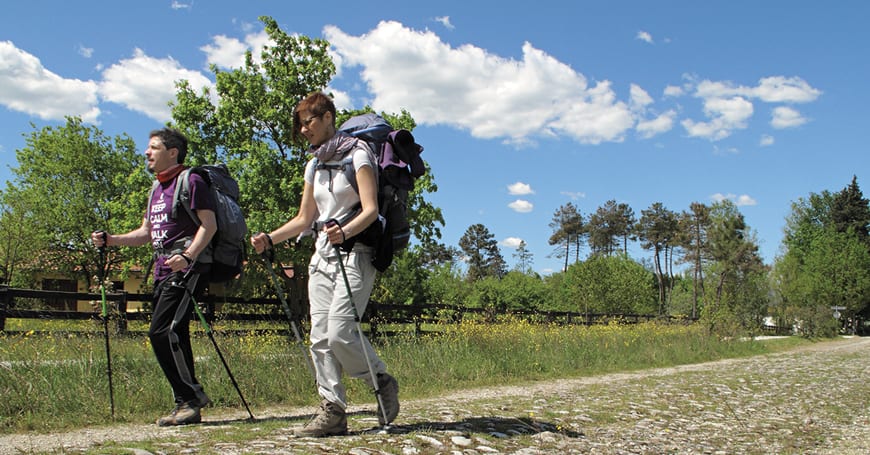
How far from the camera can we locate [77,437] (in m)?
4.56

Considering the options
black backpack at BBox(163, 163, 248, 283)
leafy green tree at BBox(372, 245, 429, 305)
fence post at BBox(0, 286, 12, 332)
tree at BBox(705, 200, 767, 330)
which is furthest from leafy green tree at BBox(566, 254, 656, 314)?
black backpack at BBox(163, 163, 248, 283)

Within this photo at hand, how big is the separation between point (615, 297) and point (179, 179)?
138 feet

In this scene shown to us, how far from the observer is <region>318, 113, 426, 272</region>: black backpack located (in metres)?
4.04

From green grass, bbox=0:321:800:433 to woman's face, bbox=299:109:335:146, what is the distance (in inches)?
117

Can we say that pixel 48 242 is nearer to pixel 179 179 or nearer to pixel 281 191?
pixel 281 191

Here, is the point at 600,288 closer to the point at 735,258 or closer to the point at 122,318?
the point at 735,258

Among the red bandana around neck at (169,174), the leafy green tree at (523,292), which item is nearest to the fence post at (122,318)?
the red bandana around neck at (169,174)

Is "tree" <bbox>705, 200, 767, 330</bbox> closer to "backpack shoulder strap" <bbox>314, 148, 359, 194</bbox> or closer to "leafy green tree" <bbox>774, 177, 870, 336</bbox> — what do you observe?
"leafy green tree" <bbox>774, 177, 870, 336</bbox>

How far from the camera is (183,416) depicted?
192 inches

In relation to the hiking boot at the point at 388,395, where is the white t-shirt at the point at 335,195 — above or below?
above

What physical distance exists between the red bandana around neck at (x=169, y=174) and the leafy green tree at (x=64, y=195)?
108ft

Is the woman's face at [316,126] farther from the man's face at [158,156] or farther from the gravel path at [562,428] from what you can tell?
the gravel path at [562,428]

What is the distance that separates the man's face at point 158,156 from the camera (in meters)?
4.97

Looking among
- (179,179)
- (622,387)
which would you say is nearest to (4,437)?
(179,179)
